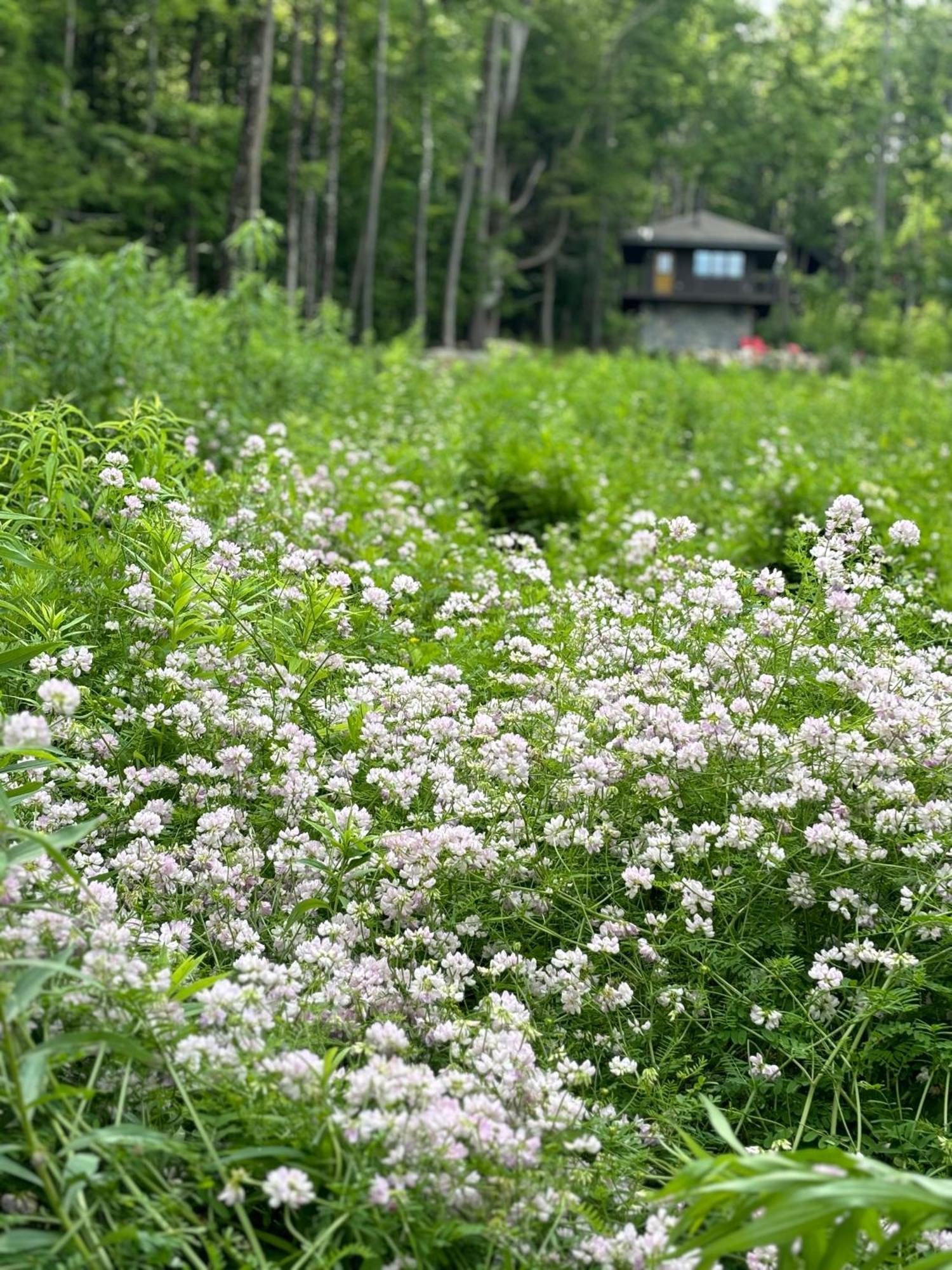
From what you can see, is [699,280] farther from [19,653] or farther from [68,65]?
[19,653]

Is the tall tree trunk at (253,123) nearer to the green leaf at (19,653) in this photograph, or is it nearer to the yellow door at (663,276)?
the green leaf at (19,653)

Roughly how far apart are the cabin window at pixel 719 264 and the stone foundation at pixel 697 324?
48.8 inches

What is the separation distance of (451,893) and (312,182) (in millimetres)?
32529

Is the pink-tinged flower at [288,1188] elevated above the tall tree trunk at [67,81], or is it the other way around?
the tall tree trunk at [67,81]

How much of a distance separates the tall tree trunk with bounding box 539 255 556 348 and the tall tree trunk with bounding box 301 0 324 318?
13.4 m

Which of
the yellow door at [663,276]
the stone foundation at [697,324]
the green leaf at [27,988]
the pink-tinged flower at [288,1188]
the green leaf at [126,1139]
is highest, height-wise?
the yellow door at [663,276]

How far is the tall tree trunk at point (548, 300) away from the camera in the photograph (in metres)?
49.8

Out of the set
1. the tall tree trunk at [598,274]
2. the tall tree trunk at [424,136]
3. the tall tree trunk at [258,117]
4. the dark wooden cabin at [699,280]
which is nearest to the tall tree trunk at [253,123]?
the tall tree trunk at [258,117]

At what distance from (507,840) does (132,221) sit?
38960mm

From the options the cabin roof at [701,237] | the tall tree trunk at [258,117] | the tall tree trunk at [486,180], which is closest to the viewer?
the tall tree trunk at [258,117]

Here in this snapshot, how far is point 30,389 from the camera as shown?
26.4ft

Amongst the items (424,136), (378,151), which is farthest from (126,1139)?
(424,136)

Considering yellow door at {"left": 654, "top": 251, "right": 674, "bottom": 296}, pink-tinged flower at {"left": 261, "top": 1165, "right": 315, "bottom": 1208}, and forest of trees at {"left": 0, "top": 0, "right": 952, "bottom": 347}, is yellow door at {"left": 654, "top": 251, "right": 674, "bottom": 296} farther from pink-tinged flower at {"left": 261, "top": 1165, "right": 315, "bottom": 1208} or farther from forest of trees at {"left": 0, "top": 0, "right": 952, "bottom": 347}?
pink-tinged flower at {"left": 261, "top": 1165, "right": 315, "bottom": 1208}

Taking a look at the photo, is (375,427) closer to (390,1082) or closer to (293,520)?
(293,520)
